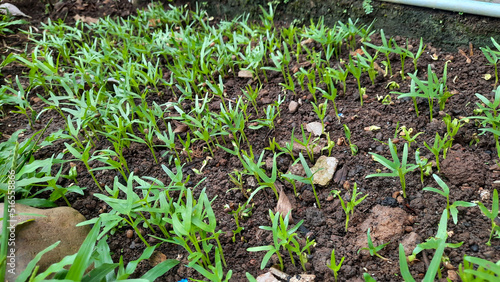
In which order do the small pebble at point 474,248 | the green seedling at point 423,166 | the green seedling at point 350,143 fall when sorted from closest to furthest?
the small pebble at point 474,248, the green seedling at point 423,166, the green seedling at point 350,143

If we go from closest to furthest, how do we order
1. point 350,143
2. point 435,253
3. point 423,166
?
point 435,253
point 423,166
point 350,143

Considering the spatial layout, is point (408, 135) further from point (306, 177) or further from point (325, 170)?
point (306, 177)

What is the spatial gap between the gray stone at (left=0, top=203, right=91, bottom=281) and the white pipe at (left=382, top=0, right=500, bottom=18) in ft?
7.36

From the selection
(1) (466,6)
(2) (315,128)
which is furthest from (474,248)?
(1) (466,6)

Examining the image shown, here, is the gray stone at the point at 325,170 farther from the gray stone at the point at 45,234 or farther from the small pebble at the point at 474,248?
the gray stone at the point at 45,234

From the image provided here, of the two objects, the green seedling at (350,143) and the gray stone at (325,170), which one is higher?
the green seedling at (350,143)

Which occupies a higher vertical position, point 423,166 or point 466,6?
point 466,6

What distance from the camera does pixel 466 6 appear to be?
2.11m

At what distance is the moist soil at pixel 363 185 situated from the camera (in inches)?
54.5

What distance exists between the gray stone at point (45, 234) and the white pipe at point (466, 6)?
7.36 feet

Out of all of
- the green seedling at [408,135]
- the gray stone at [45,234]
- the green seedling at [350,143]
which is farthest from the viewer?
the green seedling at [350,143]

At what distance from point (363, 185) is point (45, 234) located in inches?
52.8

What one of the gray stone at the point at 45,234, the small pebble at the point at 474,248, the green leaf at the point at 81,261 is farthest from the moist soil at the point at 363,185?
the green leaf at the point at 81,261

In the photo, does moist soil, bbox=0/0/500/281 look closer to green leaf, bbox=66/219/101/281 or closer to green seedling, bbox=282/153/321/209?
green seedling, bbox=282/153/321/209
